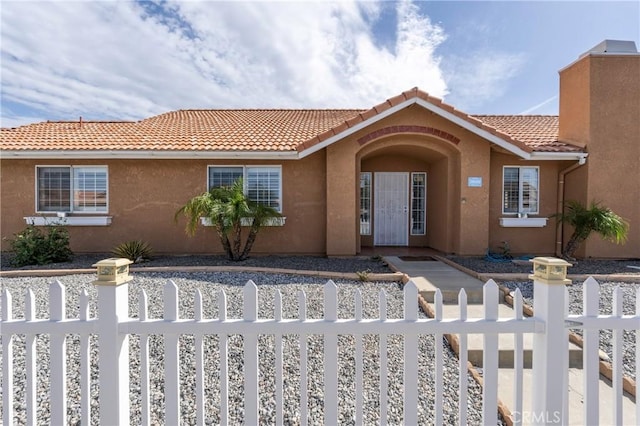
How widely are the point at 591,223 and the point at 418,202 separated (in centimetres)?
512

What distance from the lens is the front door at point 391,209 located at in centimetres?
1195

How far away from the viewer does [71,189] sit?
1001 cm

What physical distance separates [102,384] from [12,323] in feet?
2.68

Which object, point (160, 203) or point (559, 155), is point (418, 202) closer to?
point (559, 155)

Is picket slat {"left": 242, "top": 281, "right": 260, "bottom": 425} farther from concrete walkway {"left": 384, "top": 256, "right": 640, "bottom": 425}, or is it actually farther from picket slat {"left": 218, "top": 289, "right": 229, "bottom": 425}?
concrete walkway {"left": 384, "top": 256, "right": 640, "bottom": 425}

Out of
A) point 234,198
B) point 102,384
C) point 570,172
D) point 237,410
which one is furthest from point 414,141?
point 102,384

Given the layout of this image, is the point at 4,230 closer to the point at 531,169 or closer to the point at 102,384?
the point at 102,384

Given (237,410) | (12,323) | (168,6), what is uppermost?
(168,6)

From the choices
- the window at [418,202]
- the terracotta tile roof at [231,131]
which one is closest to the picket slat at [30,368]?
the terracotta tile roof at [231,131]

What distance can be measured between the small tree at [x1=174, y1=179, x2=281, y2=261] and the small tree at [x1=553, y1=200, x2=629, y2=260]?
28.6ft

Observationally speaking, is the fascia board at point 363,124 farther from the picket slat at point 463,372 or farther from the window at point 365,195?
the picket slat at point 463,372

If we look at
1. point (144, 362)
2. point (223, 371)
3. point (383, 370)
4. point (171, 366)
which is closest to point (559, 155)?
point (383, 370)

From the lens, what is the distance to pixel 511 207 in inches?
410

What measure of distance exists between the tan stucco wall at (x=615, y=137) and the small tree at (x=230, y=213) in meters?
10.00
